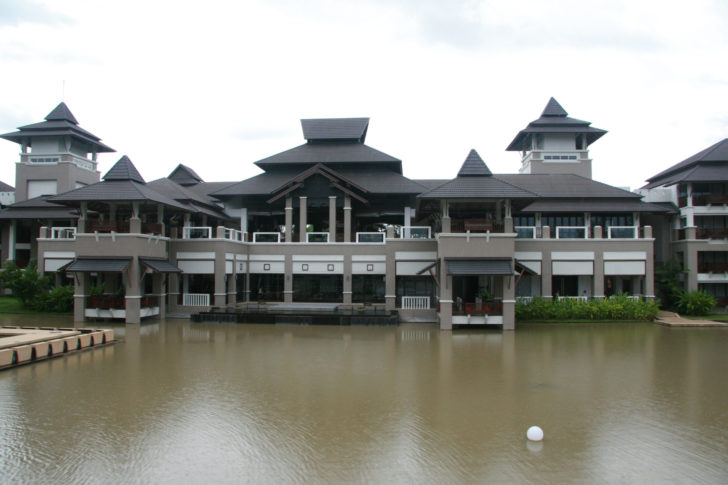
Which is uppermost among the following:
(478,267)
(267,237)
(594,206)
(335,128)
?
(335,128)

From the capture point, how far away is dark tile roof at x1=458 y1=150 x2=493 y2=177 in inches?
973

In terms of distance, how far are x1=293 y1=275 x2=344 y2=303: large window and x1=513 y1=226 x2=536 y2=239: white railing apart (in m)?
9.88

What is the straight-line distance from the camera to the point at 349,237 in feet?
97.7

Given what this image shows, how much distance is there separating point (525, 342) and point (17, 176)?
36.5 meters

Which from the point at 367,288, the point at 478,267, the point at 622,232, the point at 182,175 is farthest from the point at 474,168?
the point at 182,175

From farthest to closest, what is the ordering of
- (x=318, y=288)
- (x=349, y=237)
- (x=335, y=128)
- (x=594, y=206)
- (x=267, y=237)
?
1. (x=335, y=128)
2. (x=267, y=237)
3. (x=318, y=288)
4. (x=349, y=237)
5. (x=594, y=206)

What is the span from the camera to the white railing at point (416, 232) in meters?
27.7

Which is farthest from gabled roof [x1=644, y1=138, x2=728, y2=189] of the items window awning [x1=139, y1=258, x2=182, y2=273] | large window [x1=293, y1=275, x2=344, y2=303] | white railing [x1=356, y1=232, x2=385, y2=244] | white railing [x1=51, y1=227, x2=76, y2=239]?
white railing [x1=51, y1=227, x2=76, y2=239]

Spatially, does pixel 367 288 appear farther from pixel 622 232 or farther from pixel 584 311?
pixel 622 232

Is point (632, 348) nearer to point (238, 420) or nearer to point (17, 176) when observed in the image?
point (238, 420)

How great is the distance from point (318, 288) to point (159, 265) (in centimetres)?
850

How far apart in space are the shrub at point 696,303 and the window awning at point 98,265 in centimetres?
2802

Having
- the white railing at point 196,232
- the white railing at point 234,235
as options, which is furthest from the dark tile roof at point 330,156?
the white railing at point 196,232

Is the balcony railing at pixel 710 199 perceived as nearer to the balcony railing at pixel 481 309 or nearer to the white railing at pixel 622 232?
the white railing at pixel 622 232
